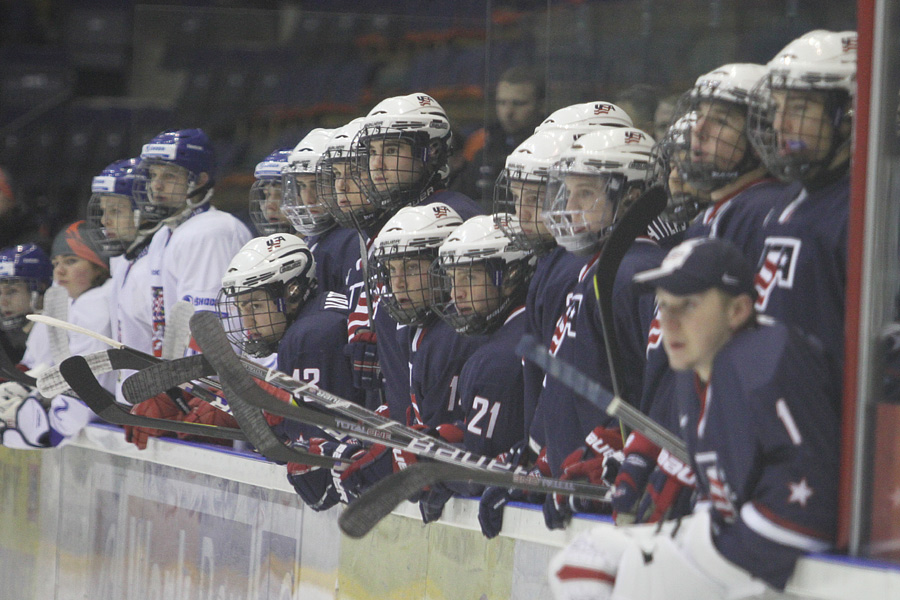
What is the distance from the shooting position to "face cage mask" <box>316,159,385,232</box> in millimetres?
3537

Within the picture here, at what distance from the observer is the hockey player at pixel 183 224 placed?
4.26 meters

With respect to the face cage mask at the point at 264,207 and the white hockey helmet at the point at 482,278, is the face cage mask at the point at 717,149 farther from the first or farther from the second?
the face cage mask at the point at 264,207

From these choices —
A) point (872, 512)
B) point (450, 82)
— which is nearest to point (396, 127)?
point (872, 512)

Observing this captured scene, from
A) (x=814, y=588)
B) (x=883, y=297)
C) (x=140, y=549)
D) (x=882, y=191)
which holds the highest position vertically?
(x=882, y=191)

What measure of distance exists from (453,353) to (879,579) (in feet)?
4.59

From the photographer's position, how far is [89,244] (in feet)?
16.5

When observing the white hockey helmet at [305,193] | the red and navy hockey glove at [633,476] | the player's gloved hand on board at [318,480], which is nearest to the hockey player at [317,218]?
the white hockey helmet at [305,193]

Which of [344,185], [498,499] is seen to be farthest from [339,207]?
[498,499]

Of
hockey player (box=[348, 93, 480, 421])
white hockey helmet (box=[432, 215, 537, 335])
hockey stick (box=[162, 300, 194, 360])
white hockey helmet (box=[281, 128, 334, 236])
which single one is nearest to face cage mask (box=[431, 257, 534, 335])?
white hockey helmet (box=[432, 215, 537, 335])

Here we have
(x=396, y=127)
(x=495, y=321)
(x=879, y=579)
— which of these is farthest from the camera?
(x=396, y=127)

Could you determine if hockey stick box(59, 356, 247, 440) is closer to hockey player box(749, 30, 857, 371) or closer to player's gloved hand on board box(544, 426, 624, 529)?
player's gloved hand on board box(544, 426, 624, 529)

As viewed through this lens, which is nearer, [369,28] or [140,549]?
[140,549]

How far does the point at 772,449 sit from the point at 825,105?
0.62 metres

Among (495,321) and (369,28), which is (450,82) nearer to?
(369,28)
